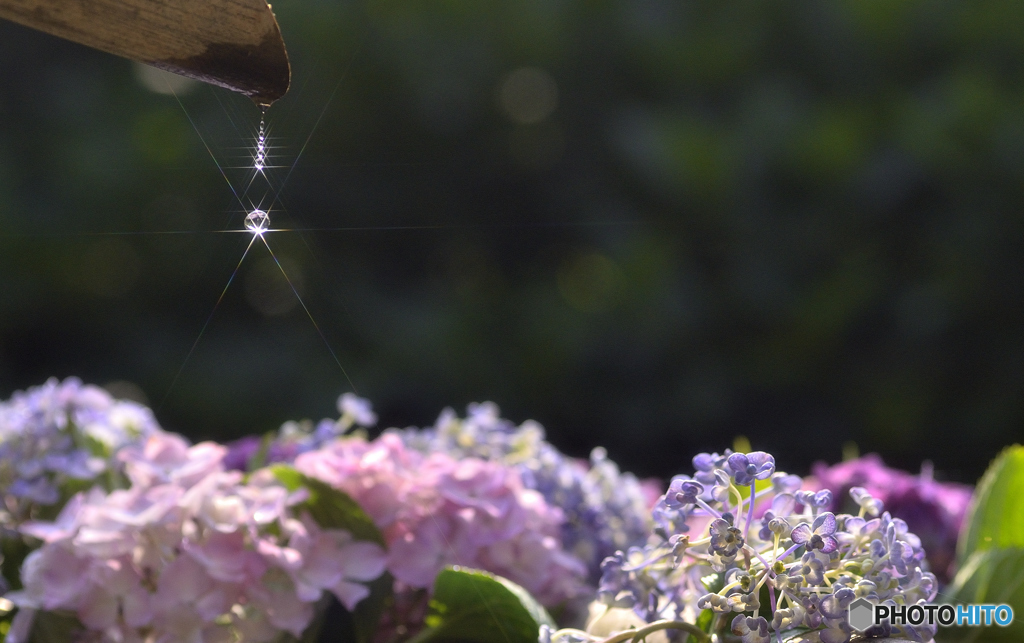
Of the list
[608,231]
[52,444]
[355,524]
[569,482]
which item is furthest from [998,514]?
[608,231]

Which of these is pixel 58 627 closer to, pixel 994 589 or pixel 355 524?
pixel 355 524

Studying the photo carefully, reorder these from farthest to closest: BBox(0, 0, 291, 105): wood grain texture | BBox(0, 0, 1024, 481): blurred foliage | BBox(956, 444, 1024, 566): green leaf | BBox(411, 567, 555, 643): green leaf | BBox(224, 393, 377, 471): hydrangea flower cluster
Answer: BBox(0, 0, 1024, 481): blurred foliage
BBox(224, 393, 377, 471): hydrangea flower cluster
BBox(956, 444, 1024, 566): green leaf
BBox(411, 567, 555, 643): green leaf
BBox(0, 0, 291, 105): wood grain texture

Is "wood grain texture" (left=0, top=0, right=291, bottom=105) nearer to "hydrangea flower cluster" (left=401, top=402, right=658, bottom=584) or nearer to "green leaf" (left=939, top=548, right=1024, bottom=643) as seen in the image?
"hydrangea flower cluster" (left=401, top=402, right=658, bottom=584)

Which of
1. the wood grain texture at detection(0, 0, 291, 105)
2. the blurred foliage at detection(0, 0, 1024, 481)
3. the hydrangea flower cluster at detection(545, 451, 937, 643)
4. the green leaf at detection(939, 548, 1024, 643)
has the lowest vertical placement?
the blurred foliage at detection(0, 0, 1024, 481)

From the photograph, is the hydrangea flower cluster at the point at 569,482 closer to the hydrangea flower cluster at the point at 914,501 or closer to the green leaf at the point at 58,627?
the hydrangea flower cluster at the point at 914,501

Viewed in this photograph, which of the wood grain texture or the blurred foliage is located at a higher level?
the wood grain texture

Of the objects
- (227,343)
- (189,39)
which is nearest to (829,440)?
(227,343)

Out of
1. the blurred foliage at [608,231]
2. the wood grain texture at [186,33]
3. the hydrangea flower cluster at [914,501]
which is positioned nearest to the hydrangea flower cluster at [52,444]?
the wood grain texture at [186,33]

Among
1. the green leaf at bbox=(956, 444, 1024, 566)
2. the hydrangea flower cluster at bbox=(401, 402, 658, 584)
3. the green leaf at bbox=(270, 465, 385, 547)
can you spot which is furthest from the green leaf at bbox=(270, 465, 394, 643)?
the green leaf at bbox=(956, 444, 1024, 566)
